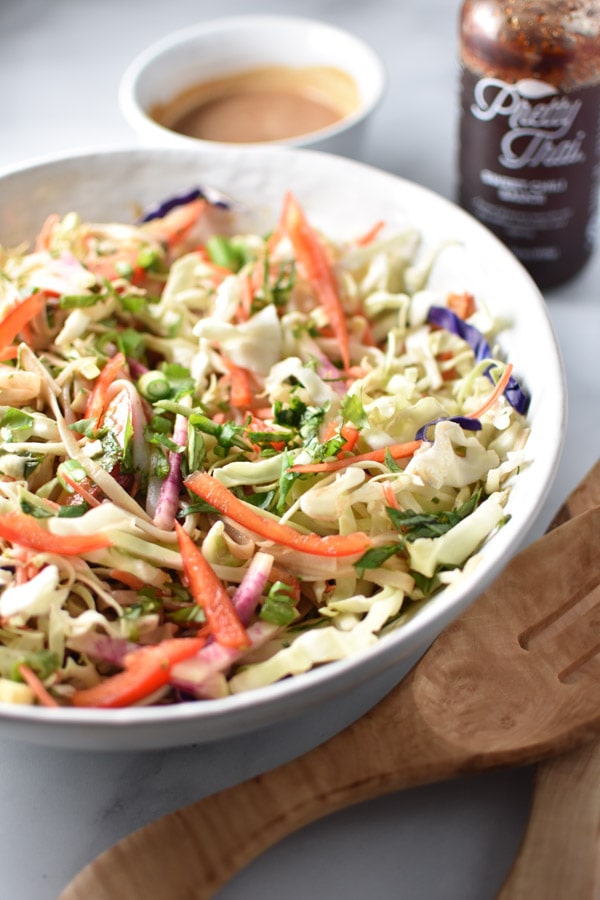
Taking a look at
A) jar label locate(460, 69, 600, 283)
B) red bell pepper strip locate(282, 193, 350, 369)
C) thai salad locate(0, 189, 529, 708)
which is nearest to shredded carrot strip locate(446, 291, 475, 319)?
thai salad locate(0, 189, 529, 708)

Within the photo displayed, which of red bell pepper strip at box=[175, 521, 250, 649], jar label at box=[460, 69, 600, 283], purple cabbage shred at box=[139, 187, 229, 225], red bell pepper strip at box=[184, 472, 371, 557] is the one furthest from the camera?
purple cabbage shred at box=[139, 187, 229, 225]

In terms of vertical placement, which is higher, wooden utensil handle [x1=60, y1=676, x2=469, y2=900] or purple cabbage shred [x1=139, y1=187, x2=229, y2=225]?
purple cabbage shred [x1=139, y1=187, x2=229, y2=225]

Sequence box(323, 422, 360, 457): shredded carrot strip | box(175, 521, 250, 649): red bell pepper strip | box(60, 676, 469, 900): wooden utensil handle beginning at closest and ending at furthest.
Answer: box(60, 676, 469, 900): wooden utensil handle < box(175, 521, 250, 649): red bell pepper strip < box(323, 422, 360, 457): shredded carrot strip

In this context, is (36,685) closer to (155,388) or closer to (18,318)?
(155,388)

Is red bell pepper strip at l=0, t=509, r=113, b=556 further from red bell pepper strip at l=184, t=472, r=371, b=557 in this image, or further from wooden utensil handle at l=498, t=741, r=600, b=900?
wooden utensil handle at l=498, t=741, r=600, b=900

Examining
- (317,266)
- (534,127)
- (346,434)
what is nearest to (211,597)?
(346,434)

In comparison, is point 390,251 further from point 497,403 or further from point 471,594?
point 471,594
